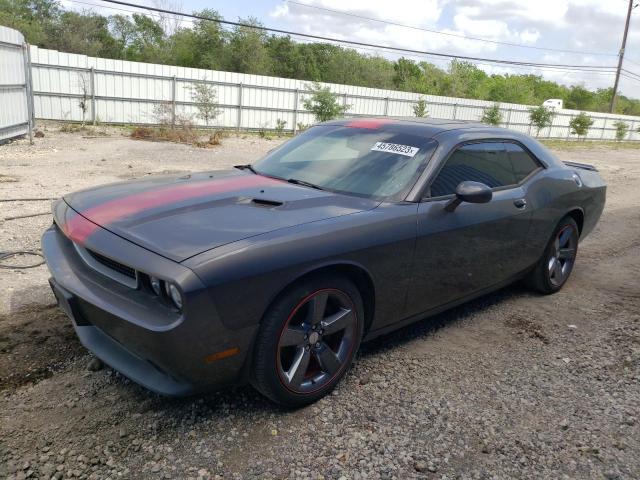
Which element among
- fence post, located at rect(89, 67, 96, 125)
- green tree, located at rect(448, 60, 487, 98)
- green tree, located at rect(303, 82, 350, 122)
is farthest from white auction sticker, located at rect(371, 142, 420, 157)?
green tree, located at rect(448, 60, 487, 98)

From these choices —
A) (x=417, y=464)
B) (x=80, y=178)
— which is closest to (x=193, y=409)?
(x=417, y=464)

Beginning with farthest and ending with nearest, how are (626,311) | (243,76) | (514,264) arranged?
(243,76) < (626,311) < (514,264)

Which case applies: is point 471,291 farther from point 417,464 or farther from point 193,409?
point 193,409

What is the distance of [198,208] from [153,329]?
0.86 meters

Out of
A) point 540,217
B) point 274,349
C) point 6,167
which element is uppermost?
point 540,217

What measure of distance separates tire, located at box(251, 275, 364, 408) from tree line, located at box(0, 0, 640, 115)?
3853cm

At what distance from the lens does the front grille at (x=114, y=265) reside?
2.56 metres

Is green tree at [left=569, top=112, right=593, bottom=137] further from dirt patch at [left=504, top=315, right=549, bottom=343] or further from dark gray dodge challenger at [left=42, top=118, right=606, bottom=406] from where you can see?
dirt patch at [left=504, top=315, right=549, bottom=343]

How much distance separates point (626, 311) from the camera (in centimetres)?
464

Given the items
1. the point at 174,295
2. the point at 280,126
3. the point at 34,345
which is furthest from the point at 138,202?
the point at 280,126

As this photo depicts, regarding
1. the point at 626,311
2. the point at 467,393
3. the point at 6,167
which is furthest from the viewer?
the point at 6,167

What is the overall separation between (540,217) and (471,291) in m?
1.01

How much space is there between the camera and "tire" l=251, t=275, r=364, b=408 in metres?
2.63

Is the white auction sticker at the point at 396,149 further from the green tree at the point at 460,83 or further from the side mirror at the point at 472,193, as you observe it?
the green tree at the point at 460,83
